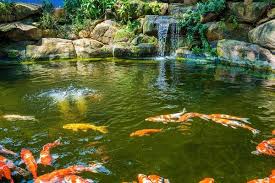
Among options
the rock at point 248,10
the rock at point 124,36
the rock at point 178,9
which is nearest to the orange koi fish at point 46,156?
the rock at point 124,36

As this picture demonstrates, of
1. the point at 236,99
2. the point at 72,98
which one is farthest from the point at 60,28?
the point at 236,99

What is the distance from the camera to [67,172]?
15.1 ft

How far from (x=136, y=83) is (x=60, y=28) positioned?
10001 millimetres

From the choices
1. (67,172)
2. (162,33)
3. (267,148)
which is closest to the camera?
(67,172)

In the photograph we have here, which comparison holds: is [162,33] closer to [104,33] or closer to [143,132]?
[104,33]

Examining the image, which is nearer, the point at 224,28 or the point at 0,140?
the point at 0,140

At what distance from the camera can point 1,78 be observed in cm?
1256

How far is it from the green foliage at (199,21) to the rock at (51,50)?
6285 mm

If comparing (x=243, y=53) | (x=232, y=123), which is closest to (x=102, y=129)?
(x=232, y=123)

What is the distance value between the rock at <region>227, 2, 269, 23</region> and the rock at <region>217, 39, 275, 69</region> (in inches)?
77.8

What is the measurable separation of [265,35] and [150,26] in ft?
20.2

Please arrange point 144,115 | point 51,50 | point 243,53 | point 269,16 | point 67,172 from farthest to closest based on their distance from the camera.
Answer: point 51,50 < point 269,16 < point 243,53 < point 144,115 < point 67,172

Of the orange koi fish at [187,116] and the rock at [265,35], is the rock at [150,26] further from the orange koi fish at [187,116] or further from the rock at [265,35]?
the orange koi fish at [187,116]

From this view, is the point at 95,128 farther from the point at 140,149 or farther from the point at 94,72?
the point at 94,72
